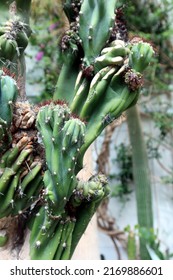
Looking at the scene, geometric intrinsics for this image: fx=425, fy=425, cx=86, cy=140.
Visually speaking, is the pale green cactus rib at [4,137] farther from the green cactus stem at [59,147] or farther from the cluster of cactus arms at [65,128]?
the green cactus stem at [59,147]

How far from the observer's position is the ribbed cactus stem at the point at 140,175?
144 inches

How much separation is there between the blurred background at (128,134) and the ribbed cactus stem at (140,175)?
2.08 ft

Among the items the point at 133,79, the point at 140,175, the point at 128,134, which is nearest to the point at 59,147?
the point at 133,79

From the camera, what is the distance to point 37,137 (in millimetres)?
1483

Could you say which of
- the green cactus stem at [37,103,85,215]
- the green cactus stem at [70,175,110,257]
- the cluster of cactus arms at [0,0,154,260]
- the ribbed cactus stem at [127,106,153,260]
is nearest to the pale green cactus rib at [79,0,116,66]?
the cluster of cactus arms at [0,0,154,260]

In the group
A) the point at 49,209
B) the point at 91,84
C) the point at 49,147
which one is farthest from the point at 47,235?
the point at 91,84

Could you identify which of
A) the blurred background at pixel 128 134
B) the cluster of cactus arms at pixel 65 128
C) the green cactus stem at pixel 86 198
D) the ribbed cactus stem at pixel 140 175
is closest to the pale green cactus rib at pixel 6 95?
the cluster of cactus arms at pixel 65 128

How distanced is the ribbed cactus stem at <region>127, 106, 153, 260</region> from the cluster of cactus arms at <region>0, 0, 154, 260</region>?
207 cm

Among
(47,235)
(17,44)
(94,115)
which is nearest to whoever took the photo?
(47,235)
